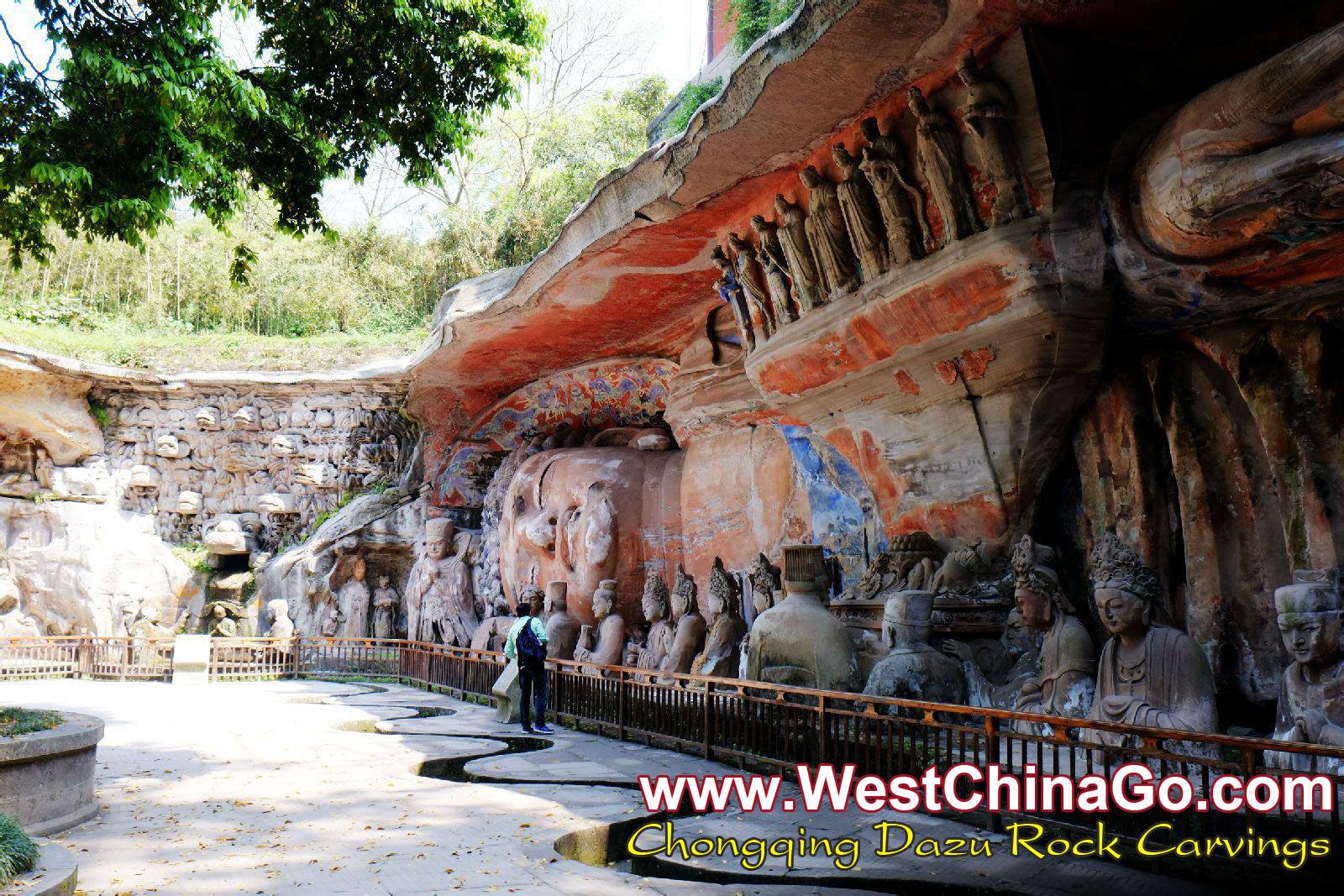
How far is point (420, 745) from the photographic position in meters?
6.94

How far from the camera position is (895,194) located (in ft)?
20.5

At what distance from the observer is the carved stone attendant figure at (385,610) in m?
15.6

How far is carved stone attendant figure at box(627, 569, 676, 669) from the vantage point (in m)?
9.66

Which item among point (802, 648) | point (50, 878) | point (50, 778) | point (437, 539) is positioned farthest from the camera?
point (437, 539)

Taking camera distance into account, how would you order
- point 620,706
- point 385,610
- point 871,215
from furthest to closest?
point 385,610
point 620,706
point 871,215

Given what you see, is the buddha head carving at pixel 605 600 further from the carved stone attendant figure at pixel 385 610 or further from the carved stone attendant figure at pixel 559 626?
the carved stone attendant figure at pixel 385 610

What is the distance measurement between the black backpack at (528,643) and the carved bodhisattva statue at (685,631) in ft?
5.24

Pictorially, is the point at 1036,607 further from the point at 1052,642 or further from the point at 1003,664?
the point at 1003,664

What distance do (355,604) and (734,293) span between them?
33.1 feet

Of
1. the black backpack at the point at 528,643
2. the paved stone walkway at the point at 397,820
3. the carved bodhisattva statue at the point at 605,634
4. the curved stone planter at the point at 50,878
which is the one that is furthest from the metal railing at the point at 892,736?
the curved stone planter at the point at 50,878

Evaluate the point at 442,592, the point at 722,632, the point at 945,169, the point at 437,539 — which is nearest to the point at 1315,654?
the point at 945,169

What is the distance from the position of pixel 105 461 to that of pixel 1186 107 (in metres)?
17.1

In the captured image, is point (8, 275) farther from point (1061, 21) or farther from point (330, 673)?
point (1061, 21)

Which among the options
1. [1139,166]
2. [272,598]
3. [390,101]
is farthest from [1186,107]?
[272,598]
